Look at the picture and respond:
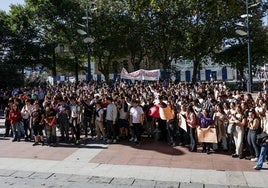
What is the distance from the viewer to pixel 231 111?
491 inches

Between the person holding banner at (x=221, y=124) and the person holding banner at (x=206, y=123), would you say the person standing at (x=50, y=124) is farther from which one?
the person holding banner at (x=221, y=124)

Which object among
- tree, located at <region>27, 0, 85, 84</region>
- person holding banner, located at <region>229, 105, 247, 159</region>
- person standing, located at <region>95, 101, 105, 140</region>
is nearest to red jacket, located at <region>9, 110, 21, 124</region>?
person standing, located at <region>95, 101, 105, 140</region>

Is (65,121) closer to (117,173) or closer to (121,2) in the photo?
(117,173)

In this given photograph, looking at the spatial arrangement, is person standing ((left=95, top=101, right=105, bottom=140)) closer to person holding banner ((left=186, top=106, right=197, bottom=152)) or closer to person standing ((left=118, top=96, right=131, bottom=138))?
person standing ((left=118, top=96, right=131, bottom=138))

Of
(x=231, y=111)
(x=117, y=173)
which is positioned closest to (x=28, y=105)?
(x=117, y=173)

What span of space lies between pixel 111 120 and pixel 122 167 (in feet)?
11.7

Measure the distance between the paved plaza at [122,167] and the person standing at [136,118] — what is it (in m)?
0.44

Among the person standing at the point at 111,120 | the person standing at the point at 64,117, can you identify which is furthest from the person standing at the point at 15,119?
the person standing at the point at 111,120

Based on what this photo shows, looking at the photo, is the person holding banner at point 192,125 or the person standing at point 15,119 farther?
the person standing at point 15,119

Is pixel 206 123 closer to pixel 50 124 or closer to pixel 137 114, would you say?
pixel 137 114

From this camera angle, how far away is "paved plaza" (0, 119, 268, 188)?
9.68 meters

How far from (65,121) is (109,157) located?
3.04 metres

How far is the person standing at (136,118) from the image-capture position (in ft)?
46.0

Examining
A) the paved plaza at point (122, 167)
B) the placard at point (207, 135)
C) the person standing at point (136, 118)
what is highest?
the person standing at point (136, 118)
